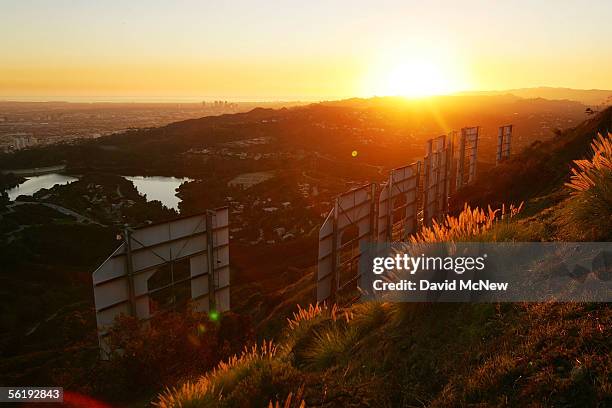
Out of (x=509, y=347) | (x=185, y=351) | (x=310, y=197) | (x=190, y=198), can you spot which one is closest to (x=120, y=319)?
(x=185, y=351)

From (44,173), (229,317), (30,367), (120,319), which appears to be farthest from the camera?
(44,173)

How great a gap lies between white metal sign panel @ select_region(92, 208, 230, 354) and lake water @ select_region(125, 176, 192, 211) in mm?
103196

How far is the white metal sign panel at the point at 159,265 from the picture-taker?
1247cm

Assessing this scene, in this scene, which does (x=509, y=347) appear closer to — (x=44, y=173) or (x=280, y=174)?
(x=280, y=174)

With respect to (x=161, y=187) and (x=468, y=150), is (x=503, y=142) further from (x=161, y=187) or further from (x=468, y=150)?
(x=161, y=187)

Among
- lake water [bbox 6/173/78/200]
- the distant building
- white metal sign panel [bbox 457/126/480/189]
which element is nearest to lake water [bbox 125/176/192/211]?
the distant building

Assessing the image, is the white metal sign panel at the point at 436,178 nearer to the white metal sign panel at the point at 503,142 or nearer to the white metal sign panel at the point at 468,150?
the white metal sign panel at the point at 468,150

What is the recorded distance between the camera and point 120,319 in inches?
427

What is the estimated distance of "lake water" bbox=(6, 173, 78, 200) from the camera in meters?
134

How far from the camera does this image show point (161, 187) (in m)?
143

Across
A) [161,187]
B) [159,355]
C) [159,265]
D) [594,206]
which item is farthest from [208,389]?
[161,187]

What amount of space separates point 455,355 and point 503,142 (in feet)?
112

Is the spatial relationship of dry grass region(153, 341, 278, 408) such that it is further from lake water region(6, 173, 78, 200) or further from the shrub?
lake water region(6, 173, 78, 200)

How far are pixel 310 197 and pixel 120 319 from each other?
94397mm
